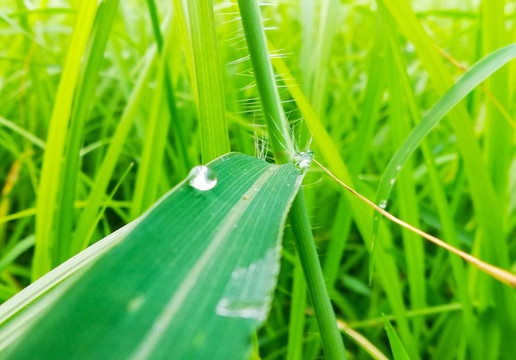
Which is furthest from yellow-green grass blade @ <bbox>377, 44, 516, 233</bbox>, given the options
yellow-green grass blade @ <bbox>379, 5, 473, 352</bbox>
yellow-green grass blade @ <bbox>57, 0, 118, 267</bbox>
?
yellow-green grass blade @ <bbox>57, 0, 118, 267</bbox>

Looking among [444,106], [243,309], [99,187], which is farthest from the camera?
[99,187]

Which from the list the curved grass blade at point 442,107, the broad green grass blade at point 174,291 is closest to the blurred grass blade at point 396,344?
the curved grass blade at point 442,107

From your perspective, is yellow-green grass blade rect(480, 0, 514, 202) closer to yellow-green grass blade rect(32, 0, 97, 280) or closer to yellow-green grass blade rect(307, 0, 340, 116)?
yellow-green grass blade rect(307, 0, 340, 116)

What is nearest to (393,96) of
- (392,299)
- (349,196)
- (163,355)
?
(349,196)

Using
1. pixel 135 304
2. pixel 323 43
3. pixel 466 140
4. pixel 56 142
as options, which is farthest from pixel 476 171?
pixel 56 142

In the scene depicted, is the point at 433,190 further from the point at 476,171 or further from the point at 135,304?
the point at 135,304

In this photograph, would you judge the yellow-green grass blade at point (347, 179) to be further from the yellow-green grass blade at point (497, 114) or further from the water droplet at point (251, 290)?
the water droplet at point (251, 290)
